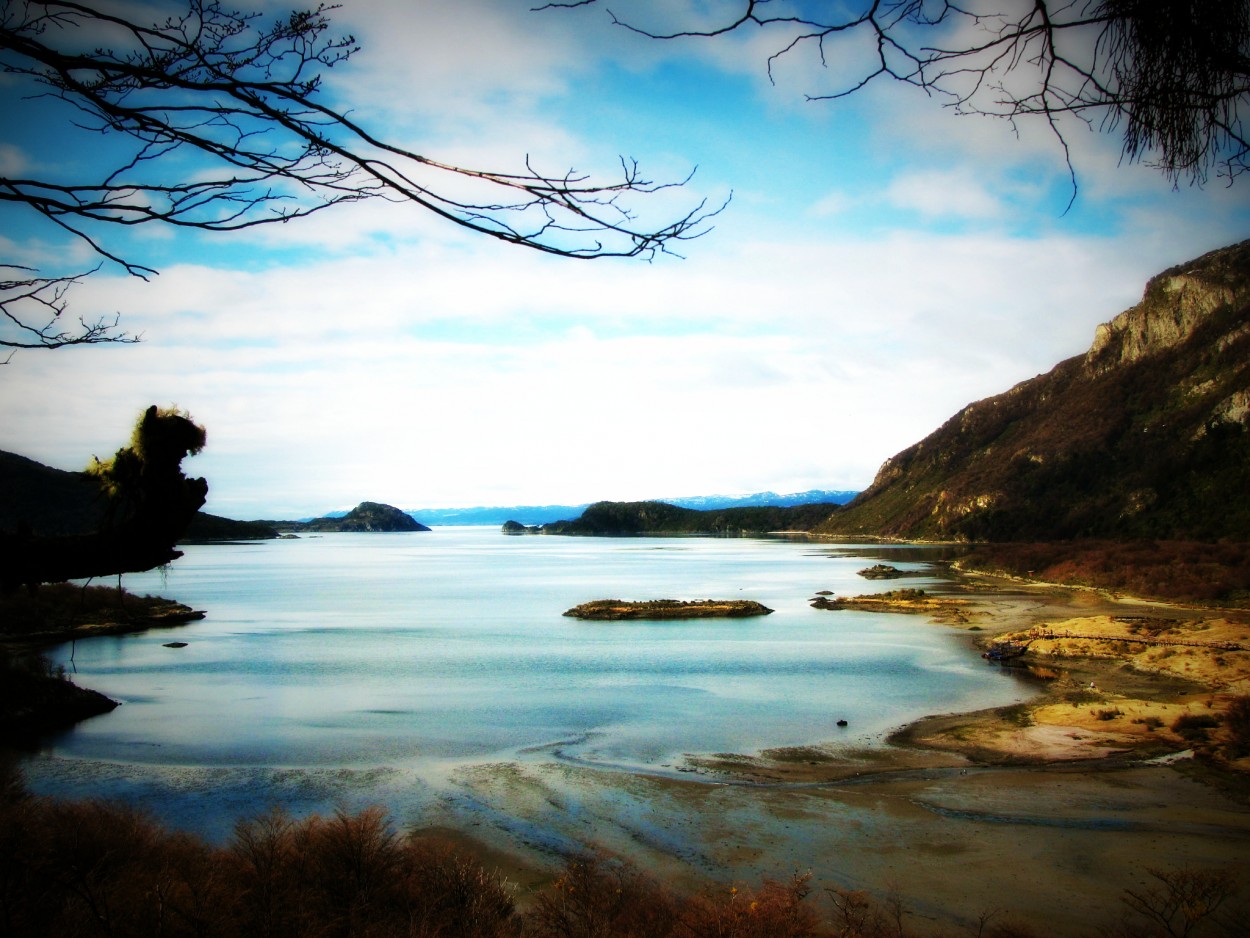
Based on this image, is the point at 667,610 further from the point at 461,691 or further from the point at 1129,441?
the point at 1129,441

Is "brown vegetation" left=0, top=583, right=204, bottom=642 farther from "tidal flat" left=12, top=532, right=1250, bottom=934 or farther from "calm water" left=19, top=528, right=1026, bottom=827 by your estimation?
"tidal flat" left=12, top=532, right=1250, bottom=934

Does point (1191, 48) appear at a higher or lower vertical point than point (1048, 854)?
higher

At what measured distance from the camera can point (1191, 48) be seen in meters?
2.48

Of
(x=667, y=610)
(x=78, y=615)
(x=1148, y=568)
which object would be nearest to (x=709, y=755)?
(x=667, y=610)

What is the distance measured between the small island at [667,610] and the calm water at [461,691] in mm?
1871

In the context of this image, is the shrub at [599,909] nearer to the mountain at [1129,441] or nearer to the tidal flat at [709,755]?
the tidal flat at [709,755]

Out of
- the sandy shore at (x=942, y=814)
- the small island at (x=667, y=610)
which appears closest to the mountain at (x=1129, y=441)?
the small island at (x=667, y=610)

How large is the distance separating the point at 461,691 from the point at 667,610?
79.0ft

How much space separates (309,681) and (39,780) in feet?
45.5

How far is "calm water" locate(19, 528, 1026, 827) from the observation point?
1898 centimetres

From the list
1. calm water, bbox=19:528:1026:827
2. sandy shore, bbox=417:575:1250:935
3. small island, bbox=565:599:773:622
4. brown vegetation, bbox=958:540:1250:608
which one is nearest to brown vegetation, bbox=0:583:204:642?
calm water, bbox=19:528:1026:827

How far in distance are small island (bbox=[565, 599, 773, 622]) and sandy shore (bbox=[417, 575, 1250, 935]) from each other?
27185mm

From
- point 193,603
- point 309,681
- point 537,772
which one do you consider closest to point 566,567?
point 193,603

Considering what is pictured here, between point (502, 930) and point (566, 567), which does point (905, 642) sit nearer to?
point (502, 930)
